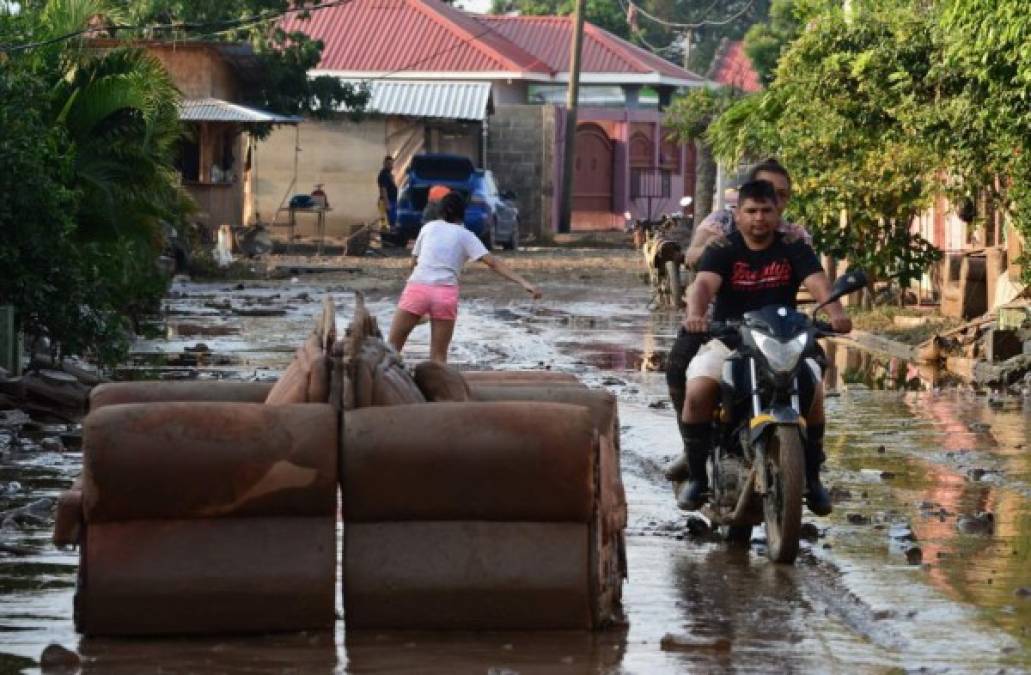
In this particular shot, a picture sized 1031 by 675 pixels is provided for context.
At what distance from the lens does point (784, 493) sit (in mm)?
8219

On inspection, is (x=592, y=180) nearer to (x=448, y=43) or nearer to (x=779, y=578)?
(x=448, y=43)

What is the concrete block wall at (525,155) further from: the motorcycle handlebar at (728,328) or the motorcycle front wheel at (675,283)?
→ the motorcycle handlebar at (728,328)

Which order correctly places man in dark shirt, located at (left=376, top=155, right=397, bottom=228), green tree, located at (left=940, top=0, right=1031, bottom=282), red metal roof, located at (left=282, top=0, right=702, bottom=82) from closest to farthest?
1. green tree, located at (left=940, top=0, right=1031, bottom=282)
2. man in dark shirt, located at (left=376, top=155, right=397, bottom=228)
3. red metal roof, located at (left=282, top=0, right=702, bottom=82)

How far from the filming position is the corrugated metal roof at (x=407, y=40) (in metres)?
59.7

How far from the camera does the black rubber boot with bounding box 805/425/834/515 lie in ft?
28.4

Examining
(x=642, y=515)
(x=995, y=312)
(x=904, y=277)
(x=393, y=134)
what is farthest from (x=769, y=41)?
(x=642, y=515)

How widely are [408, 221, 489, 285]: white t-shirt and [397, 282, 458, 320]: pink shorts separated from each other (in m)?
0.04

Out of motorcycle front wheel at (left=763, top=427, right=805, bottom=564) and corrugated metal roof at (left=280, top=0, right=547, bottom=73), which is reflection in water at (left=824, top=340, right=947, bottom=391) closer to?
motorcycle front wheel at (left=763, top=427, right=805, bottom=564)

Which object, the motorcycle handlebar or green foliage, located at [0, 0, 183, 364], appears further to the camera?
green foliage, located at [0, 0, 183, 364]

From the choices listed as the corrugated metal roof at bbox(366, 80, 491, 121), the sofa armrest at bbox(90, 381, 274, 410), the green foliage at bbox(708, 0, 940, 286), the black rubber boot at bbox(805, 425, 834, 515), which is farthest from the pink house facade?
the sofa armrest at bbox(90, 381, 274, 410)

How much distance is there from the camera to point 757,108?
91.5 ft

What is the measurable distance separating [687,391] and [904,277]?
15533 mm

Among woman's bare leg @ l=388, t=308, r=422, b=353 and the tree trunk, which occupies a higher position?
the tree trunk

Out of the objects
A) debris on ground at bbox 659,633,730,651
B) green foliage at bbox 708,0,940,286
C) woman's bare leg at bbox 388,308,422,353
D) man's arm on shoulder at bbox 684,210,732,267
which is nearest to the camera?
debris on ground at bbox 659,633,730,651
